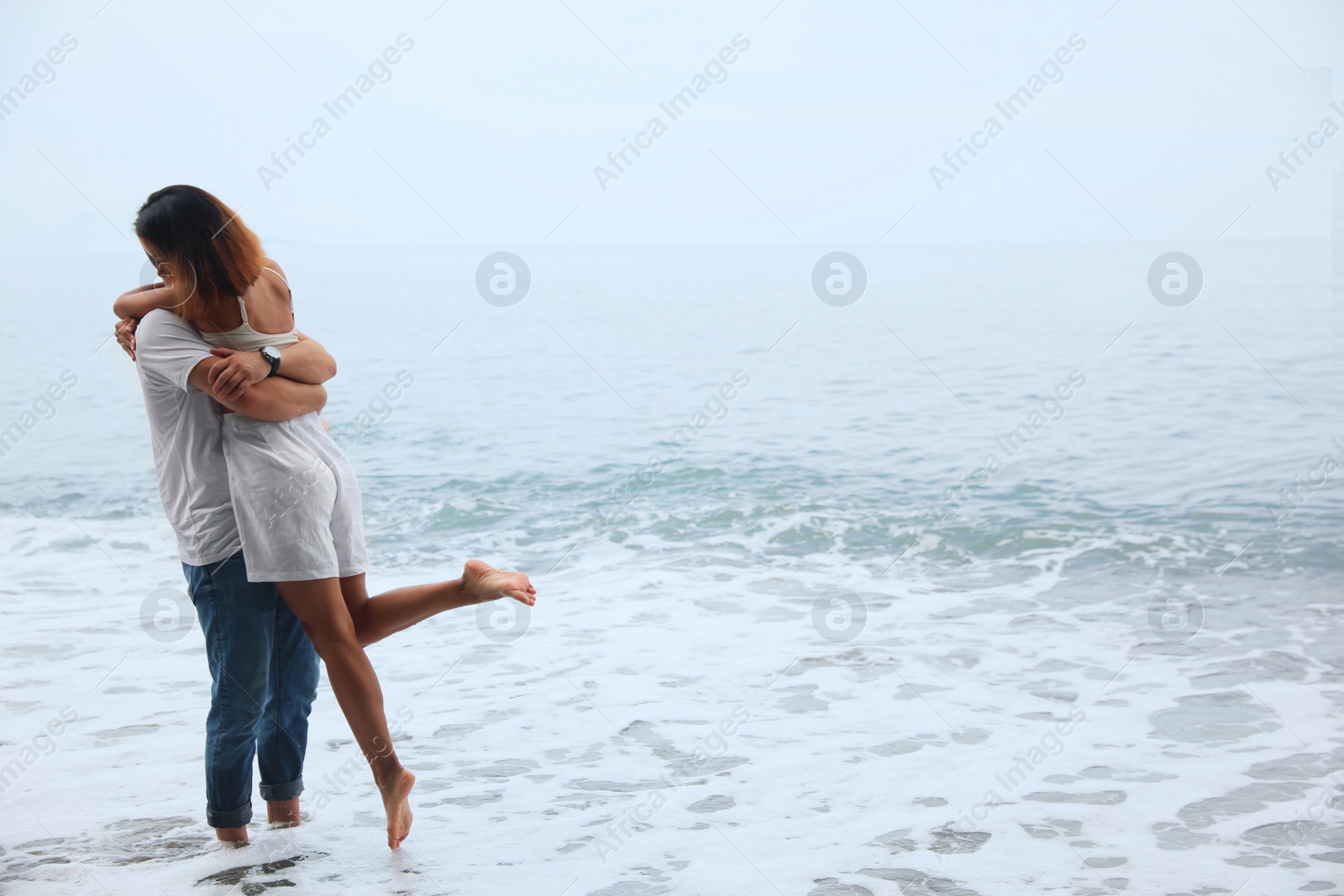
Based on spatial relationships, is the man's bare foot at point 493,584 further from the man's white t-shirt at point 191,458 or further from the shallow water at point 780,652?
the shallow water at point 780,652

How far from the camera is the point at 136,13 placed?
22922 mm

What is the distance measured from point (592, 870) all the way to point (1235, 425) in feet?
29.4

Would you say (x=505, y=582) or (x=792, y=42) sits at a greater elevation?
(x=792, y=42)

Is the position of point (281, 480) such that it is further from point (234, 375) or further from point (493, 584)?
point (493, 584)

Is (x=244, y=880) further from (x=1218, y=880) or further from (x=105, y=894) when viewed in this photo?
(x=1218, y=880)

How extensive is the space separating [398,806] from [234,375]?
3.27ft

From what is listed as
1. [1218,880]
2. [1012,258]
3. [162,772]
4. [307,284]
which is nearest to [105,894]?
[162,772]

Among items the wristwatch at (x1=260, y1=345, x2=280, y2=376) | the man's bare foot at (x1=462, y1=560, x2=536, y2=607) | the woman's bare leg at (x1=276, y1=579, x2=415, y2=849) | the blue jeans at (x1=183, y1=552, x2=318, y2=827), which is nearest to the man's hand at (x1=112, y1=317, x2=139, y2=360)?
the wristwatch at (x1=260, y1=345, x2=280, y2=376)

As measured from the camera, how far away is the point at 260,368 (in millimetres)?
2027

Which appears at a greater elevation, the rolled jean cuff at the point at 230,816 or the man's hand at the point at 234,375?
the man's hand at the point at 234,375

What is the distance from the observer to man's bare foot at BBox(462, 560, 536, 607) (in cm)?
214

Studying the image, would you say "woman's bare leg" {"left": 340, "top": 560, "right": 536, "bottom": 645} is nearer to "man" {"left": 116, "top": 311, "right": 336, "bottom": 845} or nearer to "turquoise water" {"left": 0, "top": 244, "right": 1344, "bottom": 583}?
"man" {"left": 116, "top": 311, "right": 336, "bottom": 845}

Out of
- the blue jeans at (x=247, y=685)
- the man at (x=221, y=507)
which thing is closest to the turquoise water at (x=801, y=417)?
the blue jeans at (x=247, y=685)

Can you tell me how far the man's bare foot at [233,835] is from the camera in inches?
90.8
